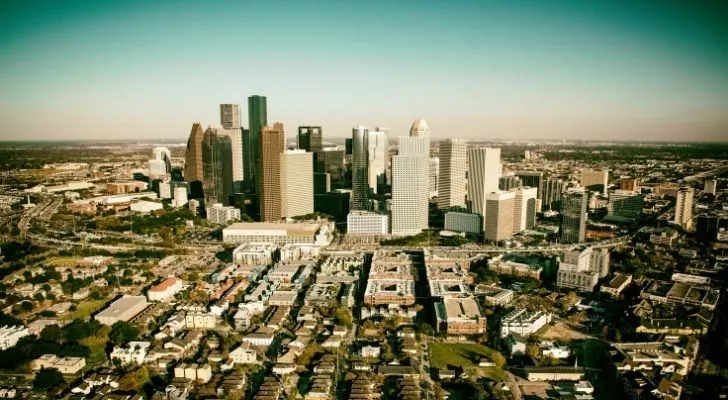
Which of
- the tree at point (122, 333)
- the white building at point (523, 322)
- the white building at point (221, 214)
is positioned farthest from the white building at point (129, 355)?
the white building at point (221, 214)

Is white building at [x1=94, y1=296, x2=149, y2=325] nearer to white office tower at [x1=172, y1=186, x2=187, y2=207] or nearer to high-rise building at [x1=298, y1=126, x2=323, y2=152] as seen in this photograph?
white office tower at [x1=172, y1=186, x2=187, y2=207]

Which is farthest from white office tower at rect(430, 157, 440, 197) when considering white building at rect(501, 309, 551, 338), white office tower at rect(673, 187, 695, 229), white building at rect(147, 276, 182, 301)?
white building at rect(147, 276, 182, 301)

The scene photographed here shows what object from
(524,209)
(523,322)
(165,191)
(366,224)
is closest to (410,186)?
(366,224)

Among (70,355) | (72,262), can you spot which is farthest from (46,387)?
(72,262)

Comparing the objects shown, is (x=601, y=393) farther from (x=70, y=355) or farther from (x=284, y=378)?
(x=70, y=355)

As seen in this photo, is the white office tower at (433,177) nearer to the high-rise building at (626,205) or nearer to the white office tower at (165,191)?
the high-rise building at (626,205)

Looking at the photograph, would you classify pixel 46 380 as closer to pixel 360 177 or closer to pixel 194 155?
pixel 360 177

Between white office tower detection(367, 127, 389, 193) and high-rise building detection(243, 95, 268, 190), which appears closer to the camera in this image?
white office tower detection(367, 127, 389, 193)
